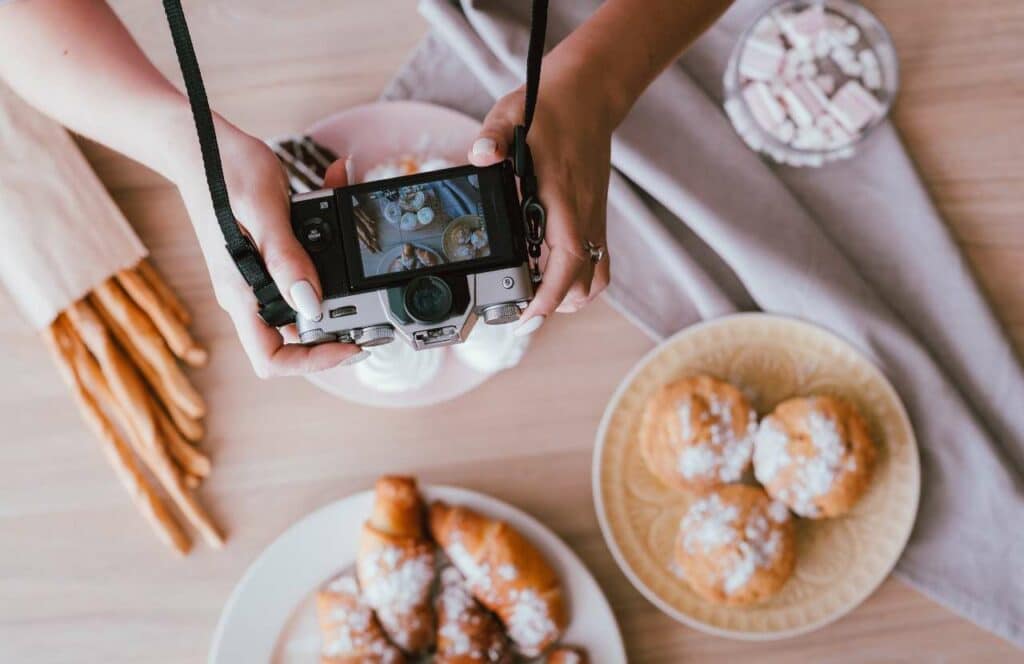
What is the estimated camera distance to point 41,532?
95 centimetres

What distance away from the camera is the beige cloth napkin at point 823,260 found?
935mm

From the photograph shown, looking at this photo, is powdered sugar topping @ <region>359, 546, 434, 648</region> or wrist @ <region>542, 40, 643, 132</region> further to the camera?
powdered sugar topping @ <region>359, 546, 434, 648</region>

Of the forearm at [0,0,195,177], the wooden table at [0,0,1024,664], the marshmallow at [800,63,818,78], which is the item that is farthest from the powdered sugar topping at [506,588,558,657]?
the marshmallow at [800,63,818,78]

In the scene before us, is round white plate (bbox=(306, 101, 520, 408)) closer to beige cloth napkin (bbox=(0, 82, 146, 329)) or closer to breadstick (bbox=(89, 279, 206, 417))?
breadstick (bbox=(89, 279, 206, 417))

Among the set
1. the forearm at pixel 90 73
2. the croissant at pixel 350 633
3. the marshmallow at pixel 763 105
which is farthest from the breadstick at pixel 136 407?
the marshmallow at pixel 763 105

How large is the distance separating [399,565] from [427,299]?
1.33 ft

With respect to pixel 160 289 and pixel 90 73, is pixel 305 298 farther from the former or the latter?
pixel 160 289

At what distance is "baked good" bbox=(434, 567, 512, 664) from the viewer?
870 mm

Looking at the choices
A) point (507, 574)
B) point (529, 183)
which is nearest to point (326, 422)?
point (507, 574)

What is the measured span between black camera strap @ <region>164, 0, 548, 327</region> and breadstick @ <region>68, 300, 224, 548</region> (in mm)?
391

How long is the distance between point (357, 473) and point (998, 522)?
2.44 feet

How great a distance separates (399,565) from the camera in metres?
0.87

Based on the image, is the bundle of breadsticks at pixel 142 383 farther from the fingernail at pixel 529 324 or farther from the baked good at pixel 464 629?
the fingernail at pixel 529 324

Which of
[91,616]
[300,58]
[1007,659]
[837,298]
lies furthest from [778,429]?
[91,616]
